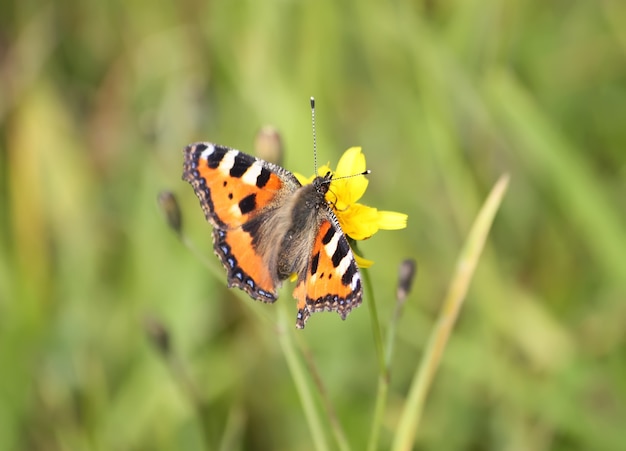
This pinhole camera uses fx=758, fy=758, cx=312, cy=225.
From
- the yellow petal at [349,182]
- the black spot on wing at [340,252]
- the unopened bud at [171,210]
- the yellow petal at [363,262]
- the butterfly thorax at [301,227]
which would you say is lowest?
the yellow petal at [363,262]

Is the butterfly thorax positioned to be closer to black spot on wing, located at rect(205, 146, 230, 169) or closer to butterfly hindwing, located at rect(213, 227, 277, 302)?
butterfly hindwing, located at rect(213, 227, 277, 302)

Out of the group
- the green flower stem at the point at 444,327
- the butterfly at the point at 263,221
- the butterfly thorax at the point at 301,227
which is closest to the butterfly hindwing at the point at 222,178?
the butterfly at the point at 263,221

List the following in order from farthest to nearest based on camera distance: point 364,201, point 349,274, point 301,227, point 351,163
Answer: point 364,201 < point 351,163 < point 301,227 < point 349,274

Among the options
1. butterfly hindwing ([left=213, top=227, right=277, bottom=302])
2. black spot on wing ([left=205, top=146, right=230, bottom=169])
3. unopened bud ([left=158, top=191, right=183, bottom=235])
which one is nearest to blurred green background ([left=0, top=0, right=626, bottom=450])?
unopened bud ([left=158, top=191, right=183, bottom=235])

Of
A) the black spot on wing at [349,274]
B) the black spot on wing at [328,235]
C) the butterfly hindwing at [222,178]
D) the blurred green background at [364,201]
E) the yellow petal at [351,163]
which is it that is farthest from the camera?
the blurred green background at [364,201]

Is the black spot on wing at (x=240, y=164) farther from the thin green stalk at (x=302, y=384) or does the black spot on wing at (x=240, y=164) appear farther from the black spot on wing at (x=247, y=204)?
the thin green stalk at (x=302, y=384)

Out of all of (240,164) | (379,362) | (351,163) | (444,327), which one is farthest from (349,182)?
(379,362)

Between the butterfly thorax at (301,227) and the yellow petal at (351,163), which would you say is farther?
the yellow petal at (351,163)

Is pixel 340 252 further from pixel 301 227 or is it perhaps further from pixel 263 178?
pixel 263 178

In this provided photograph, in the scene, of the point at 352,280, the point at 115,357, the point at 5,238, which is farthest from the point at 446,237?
the point at 5,238

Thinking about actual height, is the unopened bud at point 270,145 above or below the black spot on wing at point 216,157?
above
